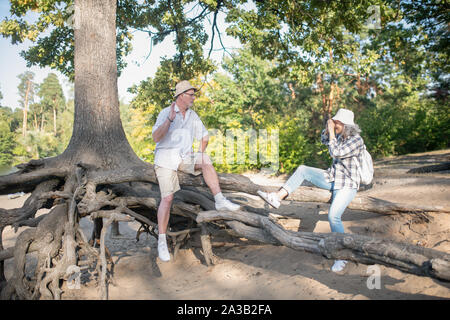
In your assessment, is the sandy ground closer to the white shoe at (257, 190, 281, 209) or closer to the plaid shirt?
the white shoe at (257, 190, 281, 209)

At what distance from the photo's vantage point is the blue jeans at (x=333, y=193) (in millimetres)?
3920

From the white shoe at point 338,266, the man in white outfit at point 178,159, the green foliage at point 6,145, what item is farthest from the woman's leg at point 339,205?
the green foliage at point 6,145

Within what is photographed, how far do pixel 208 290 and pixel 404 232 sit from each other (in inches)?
112

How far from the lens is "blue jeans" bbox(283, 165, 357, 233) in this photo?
3.92 meters

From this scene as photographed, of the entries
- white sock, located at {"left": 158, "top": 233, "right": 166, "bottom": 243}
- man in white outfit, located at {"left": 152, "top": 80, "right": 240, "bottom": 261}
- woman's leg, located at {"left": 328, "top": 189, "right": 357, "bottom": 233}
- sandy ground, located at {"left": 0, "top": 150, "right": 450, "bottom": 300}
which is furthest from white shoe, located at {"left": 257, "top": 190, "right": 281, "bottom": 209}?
white sock, located at {"left": 158, "top": 233, "right": 166, "bottom": 243}

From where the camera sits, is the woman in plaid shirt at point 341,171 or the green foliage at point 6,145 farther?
the green foliage at point 6,145

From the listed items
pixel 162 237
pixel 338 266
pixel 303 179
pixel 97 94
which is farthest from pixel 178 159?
pixel 338 266

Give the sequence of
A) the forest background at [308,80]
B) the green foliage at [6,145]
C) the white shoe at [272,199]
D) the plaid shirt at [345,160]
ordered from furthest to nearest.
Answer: the green foliage at [6,145] < the forest background at [308,80] < the white shoe at [272,199] < the plaid shirt at [345,160]

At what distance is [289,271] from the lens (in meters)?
4.14

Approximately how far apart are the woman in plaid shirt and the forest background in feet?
13.9

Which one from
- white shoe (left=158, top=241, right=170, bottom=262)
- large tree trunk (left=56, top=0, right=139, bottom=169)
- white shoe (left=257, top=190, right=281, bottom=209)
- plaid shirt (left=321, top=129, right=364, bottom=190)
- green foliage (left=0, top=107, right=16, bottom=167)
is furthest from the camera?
green foliage (left=0, top=107, right=16, bottom=167)

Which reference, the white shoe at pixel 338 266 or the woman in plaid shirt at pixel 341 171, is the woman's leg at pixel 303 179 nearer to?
the woman in plaid shirt at pixel 341 171

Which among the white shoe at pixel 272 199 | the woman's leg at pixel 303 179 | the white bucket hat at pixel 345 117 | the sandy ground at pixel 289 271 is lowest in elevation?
the sandy ground at pixel 289 271

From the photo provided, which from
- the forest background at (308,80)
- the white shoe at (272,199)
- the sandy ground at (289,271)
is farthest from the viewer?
the forest background at (308,80)
